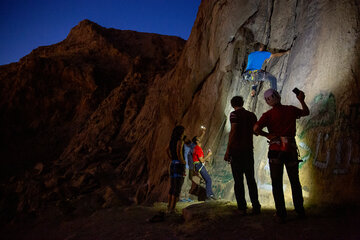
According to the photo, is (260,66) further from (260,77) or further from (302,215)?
(302,215)

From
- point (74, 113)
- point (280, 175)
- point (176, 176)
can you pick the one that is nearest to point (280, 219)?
point (280, 175)

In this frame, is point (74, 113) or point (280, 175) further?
point (74, 113)

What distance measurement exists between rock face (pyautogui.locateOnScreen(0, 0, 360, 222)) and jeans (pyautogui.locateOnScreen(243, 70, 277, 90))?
207 millimetres

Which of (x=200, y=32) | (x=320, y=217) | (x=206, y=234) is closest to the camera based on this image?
(x=320, y=217)

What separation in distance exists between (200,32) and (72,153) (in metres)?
12.5

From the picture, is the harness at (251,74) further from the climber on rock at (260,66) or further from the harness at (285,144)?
the harness at (285,144)

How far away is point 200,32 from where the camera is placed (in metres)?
8.35

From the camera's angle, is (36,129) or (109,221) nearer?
(109,221)

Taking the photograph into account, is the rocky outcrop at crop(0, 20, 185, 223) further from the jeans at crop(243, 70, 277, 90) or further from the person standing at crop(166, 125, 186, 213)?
the jeans at crop(243, 70, 277, 90)

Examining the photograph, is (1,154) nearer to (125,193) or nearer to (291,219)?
(125,193)

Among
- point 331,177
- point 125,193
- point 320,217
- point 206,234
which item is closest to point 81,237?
point 206,234

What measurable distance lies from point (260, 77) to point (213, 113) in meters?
1.89

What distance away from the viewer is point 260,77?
5.86 meters

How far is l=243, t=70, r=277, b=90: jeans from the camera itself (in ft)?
18.6
